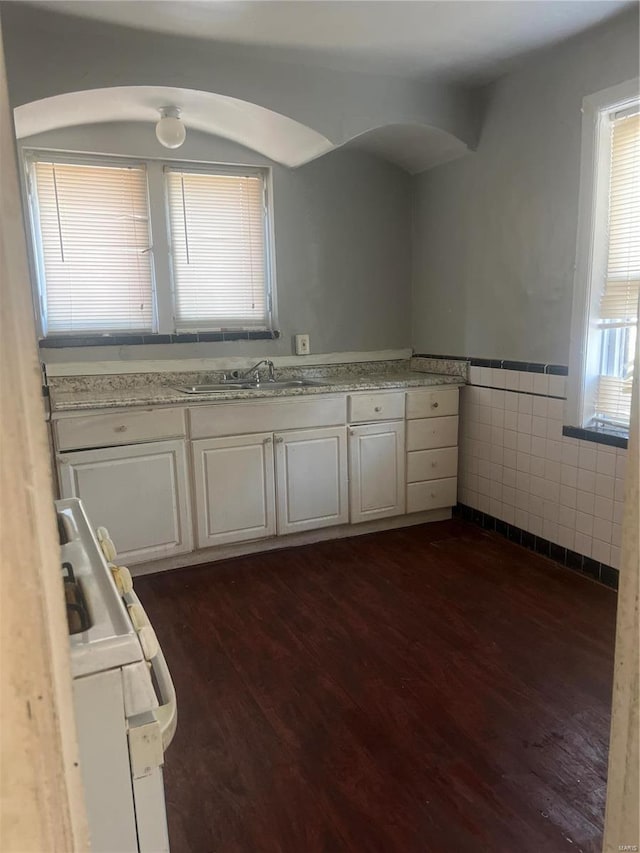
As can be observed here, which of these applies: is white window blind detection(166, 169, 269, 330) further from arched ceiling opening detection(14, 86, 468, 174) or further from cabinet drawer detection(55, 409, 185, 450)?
cabinet drawer detection(55, 409, 185, 450)

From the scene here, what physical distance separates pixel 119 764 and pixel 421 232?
3654 millimetres

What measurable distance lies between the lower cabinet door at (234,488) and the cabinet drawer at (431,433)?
0.88 meters

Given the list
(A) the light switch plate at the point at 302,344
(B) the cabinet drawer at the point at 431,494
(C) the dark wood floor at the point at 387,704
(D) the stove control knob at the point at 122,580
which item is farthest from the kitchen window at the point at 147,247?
(D) the stove control knob at the point at 122,580

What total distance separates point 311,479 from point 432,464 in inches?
30.9

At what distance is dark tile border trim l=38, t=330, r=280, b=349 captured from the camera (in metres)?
3.15

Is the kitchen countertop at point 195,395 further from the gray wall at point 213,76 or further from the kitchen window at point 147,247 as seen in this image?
the gray wall at point 213,76

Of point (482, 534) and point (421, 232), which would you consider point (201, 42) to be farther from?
point (482, 534)

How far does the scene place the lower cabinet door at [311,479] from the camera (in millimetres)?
3199

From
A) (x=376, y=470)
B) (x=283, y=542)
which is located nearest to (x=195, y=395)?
(x=283, y=542)

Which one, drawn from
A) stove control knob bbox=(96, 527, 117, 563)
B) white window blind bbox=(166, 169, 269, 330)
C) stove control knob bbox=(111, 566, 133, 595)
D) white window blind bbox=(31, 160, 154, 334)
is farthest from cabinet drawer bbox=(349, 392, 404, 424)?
stove control knob bbox=(111, 566, 133, 595)

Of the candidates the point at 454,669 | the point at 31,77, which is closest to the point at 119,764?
the point at 454,669

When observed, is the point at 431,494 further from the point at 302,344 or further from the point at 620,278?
the point at 620,278

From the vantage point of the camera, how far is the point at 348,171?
3734mm

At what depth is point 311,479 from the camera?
10.7 feet
